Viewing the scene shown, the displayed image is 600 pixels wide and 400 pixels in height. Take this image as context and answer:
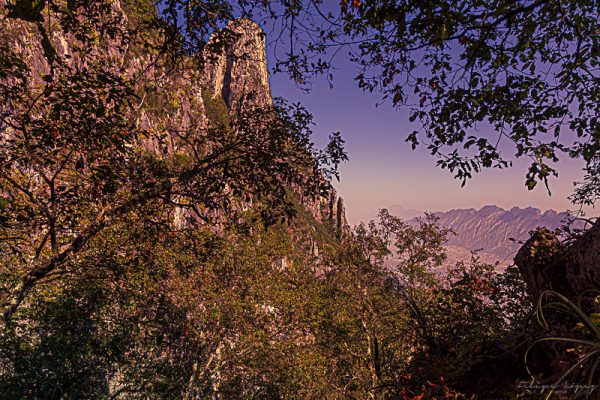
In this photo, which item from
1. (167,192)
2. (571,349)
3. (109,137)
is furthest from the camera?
(167,192)

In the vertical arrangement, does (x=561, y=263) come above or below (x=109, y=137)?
below

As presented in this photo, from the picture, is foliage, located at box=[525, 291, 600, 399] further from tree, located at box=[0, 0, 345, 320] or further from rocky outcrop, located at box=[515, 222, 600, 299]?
tree, located at box=[0, 0, 345, 320]

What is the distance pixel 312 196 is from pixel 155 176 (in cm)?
320

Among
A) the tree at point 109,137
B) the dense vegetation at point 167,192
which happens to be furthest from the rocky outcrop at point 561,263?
the tree at point 109,137

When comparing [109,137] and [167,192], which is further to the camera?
[167,192]

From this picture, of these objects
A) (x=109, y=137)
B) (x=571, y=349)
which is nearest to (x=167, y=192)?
(x=109, y=137)

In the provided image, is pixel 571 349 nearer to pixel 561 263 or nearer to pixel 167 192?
pixel 561 263

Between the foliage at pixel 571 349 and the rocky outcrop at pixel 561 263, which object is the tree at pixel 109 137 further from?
the foliage at pixel 571 349

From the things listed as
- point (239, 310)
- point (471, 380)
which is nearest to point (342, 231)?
point (239, 310)

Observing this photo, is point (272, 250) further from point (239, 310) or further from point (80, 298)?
point (80, 298)

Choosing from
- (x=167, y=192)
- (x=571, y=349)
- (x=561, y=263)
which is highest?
(x=167, y=192)

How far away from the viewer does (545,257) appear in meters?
4.45

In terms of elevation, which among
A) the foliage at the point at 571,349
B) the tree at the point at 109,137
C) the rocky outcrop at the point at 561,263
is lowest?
the foliage at the point at 571,349

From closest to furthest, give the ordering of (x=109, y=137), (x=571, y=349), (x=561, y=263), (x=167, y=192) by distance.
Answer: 1. (x=571, y=349)
2. (x=561, y=263)
3. (x=109, y=137)
4. (x=167, y=192)
